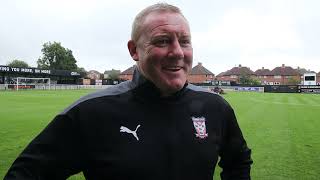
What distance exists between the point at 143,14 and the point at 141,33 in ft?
→ 0.39

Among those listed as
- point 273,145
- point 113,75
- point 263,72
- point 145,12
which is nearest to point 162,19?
point 145,12

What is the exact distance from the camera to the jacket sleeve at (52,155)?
2.15 meters

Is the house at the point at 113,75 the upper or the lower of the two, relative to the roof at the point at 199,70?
lower

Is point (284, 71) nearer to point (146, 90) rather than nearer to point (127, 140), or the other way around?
point (146, 90)

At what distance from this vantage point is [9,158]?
9.45 m

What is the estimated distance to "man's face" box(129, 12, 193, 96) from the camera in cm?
241

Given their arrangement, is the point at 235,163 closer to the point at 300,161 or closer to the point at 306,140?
the point at 300,161

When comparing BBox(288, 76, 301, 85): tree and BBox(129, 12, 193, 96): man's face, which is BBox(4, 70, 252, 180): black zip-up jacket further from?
BBox(288, 76, 301, 85): tree

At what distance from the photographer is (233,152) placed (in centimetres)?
282

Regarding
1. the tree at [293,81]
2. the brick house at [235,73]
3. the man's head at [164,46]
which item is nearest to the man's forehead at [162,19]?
the man's head at [164,46]

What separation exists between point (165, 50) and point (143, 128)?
456 millimetres

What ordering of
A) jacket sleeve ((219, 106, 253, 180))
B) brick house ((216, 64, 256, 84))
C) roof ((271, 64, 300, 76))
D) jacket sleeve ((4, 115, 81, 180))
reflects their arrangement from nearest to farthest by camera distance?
jacket sleeve ((4, 115, 81, 180)) < jacket sleeve ((219, 106, 253, 180)) < roof ((271, 64, 300, 76)) < brick house ((216, 64, 256, 84))

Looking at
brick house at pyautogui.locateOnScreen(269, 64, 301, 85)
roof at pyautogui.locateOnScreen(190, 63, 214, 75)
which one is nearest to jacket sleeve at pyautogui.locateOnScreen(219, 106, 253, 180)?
roof at pyautogui.locateOnScreen(190, 63, 214, 75)

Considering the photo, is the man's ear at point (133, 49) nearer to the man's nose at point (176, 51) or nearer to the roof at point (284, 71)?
the man's nose at point (176, 51)
